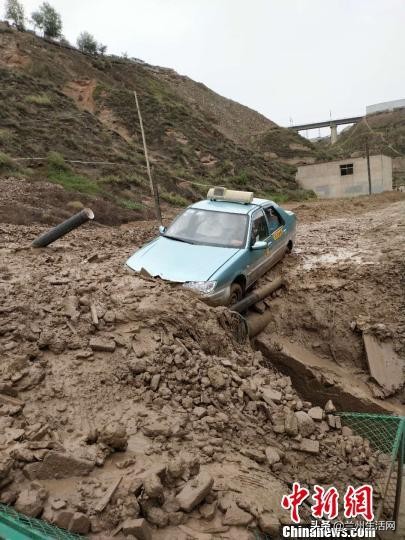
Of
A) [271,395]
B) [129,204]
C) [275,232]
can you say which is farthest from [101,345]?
[129,204]

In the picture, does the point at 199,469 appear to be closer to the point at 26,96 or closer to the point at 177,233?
the point at 177,233

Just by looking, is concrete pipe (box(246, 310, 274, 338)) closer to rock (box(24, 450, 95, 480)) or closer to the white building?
rock (box(24, 450, 95, 480))

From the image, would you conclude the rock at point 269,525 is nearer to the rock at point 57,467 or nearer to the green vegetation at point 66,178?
the rock at point 57,467

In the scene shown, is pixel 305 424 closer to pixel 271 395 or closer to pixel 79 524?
pixel 271 395

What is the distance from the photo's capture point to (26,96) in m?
21.7

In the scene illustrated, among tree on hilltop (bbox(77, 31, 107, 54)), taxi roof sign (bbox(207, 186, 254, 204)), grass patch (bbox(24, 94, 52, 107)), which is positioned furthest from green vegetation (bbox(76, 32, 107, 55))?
taxi roof sign (bbox(207, 186, 254, 204))

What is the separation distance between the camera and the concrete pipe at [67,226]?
265 inches

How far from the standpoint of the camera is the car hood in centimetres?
580

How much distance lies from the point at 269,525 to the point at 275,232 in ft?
18.8

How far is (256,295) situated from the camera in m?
6.71

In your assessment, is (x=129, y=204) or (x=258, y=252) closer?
(x=258, y=252)

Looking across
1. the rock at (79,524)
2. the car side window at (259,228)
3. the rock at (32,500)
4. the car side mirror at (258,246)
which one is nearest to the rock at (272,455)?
the rock at (79,524)

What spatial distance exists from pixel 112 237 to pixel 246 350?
592cm

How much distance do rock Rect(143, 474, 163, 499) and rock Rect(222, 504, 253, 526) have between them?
0.44 meters
